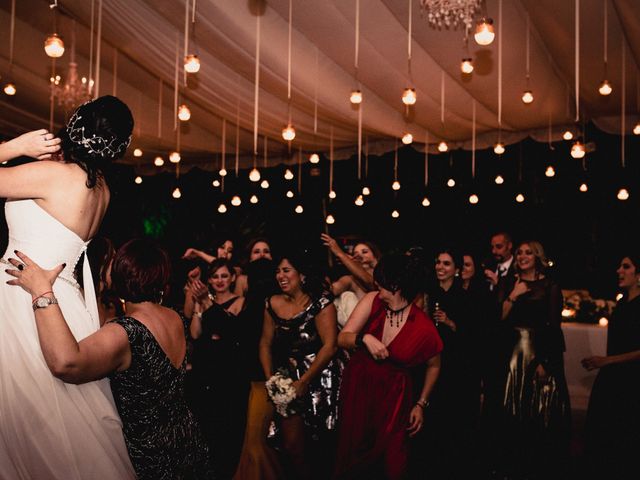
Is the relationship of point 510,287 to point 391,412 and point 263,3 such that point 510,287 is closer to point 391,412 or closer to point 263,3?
point 391,412

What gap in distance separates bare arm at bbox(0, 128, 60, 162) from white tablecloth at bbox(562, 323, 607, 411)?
215 inches

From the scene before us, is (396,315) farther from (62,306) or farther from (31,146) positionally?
(31,146)

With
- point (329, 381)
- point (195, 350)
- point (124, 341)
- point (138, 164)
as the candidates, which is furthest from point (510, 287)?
point (138, 164)

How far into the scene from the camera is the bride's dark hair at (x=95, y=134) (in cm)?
157

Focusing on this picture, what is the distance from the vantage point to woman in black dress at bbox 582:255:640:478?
12.2 feet

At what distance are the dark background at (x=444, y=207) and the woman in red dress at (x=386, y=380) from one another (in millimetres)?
3844

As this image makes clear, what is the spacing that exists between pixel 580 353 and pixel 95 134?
5.45 metres

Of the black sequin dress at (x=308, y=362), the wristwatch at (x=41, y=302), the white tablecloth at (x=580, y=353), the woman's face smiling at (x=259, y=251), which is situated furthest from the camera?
the white tablecloth at (x=580, y=353)

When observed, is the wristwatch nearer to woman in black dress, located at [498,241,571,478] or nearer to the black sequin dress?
the black sequin dress

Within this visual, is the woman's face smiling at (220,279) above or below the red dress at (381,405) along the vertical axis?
above

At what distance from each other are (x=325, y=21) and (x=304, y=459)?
341 cm

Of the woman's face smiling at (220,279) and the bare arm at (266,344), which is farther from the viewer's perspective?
the woman's face smiling at (220,279)

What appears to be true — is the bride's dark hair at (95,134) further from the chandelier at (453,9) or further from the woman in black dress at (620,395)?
the woman in black dress at (620,395)

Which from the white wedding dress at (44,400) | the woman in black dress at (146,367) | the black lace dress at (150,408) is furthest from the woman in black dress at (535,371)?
the white wedding dress at (44,400)
